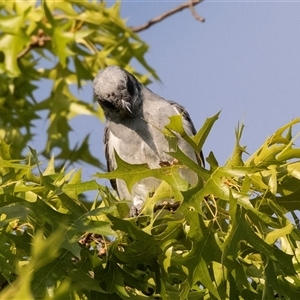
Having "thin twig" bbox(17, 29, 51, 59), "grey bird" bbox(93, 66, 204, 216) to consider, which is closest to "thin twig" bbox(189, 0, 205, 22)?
"grey bird" bbox(93, 66, 204, 216)

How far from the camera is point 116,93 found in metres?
6.32

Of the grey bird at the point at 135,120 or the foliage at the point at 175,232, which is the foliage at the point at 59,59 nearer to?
the grey bird at the point at 135,120

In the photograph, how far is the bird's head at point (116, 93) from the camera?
248 inches

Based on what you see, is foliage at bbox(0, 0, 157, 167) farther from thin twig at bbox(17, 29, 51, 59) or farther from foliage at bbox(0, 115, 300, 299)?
foliage at bbox(0, 115, 300, 299)

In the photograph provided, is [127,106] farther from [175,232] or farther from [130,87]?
[175,232]

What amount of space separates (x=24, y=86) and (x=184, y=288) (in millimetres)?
4022

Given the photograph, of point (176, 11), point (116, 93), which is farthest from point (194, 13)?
point (116, 93)

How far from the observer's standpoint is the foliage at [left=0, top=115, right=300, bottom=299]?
140 inches

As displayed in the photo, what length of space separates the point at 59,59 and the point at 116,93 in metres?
0.88

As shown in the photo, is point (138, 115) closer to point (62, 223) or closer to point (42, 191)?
point (42, 191)

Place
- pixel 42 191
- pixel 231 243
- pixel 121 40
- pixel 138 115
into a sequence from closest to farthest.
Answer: pixel 231 243 < pixel 42 191 < pixel 138 115 < pixel 121 40

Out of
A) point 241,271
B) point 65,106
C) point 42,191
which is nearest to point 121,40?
point 65,106

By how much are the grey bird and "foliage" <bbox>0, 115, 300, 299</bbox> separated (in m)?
2.00

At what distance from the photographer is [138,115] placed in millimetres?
6336
